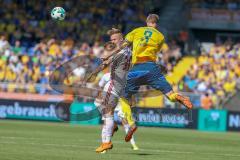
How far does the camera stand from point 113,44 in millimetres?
16766

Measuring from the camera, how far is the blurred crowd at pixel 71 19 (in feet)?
133

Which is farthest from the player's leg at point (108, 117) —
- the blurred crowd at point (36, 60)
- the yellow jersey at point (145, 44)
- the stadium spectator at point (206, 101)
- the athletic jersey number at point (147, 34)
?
the stadium spectator at point (206, 101)

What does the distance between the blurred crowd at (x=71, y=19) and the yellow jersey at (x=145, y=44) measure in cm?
2330

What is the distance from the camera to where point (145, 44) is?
16.5 meters

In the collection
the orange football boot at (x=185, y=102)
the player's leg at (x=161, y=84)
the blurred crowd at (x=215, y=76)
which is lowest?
the orange football boot at (x=185, y=102)

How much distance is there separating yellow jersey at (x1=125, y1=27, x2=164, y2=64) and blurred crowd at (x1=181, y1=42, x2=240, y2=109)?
1617 centimetres

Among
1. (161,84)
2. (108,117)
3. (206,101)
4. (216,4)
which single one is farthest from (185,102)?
(216,4)

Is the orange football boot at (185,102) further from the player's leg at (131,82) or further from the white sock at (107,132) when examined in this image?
the white sock at (107,132)

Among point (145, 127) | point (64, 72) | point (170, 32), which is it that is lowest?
point (145, 127)

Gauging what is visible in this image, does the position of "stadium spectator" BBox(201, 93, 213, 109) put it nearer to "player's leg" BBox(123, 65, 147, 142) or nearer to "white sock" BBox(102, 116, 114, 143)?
"player's leg" BBox(123, 65, 147, 142)

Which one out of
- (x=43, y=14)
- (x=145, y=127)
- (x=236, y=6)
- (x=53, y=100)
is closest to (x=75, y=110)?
(x=53, y=100)

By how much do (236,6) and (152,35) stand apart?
100ft

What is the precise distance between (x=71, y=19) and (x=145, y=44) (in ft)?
86.7

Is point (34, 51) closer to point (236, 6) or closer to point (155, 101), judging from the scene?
point (155, 101)
